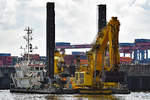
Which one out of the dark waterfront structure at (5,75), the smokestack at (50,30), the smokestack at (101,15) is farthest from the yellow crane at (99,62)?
the dark waterfront structure at (5,75)

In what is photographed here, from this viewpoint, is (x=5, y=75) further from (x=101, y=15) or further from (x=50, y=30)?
(x=101, y=15)

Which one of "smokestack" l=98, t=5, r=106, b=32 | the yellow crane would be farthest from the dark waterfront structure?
the yellow crane

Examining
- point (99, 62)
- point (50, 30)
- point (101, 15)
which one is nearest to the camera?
point (99, 62)

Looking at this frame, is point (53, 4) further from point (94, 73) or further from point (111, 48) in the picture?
point (111, 48)

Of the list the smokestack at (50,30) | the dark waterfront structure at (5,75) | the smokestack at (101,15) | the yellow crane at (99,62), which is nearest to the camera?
the yellow crane at (99,62)

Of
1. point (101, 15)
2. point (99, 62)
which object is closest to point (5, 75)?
point (101, 15)

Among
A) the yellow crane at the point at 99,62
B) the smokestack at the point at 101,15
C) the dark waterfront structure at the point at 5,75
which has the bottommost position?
the dark waterfront structure at the point at 5,75

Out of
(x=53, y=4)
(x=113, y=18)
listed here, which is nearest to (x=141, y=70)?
(x=53, y=4)

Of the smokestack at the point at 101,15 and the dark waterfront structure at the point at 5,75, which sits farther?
the dark waterfront structure at the point at 5,75

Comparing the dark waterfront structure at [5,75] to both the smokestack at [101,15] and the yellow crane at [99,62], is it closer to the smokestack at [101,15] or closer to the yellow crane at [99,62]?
the smokestack at [101,15]

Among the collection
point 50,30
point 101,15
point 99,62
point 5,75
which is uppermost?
point 101,15

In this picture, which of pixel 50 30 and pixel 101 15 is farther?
pixel 101 15

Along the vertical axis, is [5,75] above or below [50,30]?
below

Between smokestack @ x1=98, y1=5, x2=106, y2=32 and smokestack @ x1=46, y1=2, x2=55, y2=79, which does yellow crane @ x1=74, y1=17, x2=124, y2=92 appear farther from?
smokestack @ x1=98, y1=5, x2=106, y2=32
